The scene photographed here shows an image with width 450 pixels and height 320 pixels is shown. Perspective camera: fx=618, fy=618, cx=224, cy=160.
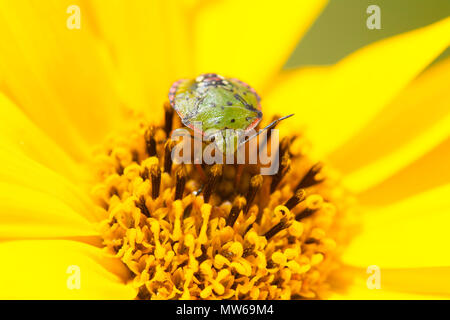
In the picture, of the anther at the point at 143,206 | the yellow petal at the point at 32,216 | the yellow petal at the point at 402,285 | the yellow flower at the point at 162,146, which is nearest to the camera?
the yellow petal at the point at 32,216

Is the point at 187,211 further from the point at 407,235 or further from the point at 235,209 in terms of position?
the point at 407,235

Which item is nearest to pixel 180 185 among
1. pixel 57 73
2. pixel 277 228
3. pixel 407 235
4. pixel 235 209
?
pixel 235 209

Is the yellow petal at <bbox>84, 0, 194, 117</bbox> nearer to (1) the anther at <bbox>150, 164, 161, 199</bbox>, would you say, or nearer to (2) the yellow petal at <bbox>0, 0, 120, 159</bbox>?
(2) the yellow petal at <bbox>0, 0, 120, 159</bbox>

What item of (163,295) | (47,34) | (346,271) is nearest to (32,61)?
(47,34)

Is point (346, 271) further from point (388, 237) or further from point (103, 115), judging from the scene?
point (103, 115)

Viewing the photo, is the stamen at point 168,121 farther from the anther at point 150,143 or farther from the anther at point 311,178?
the anther at point 311,178

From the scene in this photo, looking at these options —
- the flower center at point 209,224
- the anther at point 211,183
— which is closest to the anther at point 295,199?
the flower center at point 209,224
